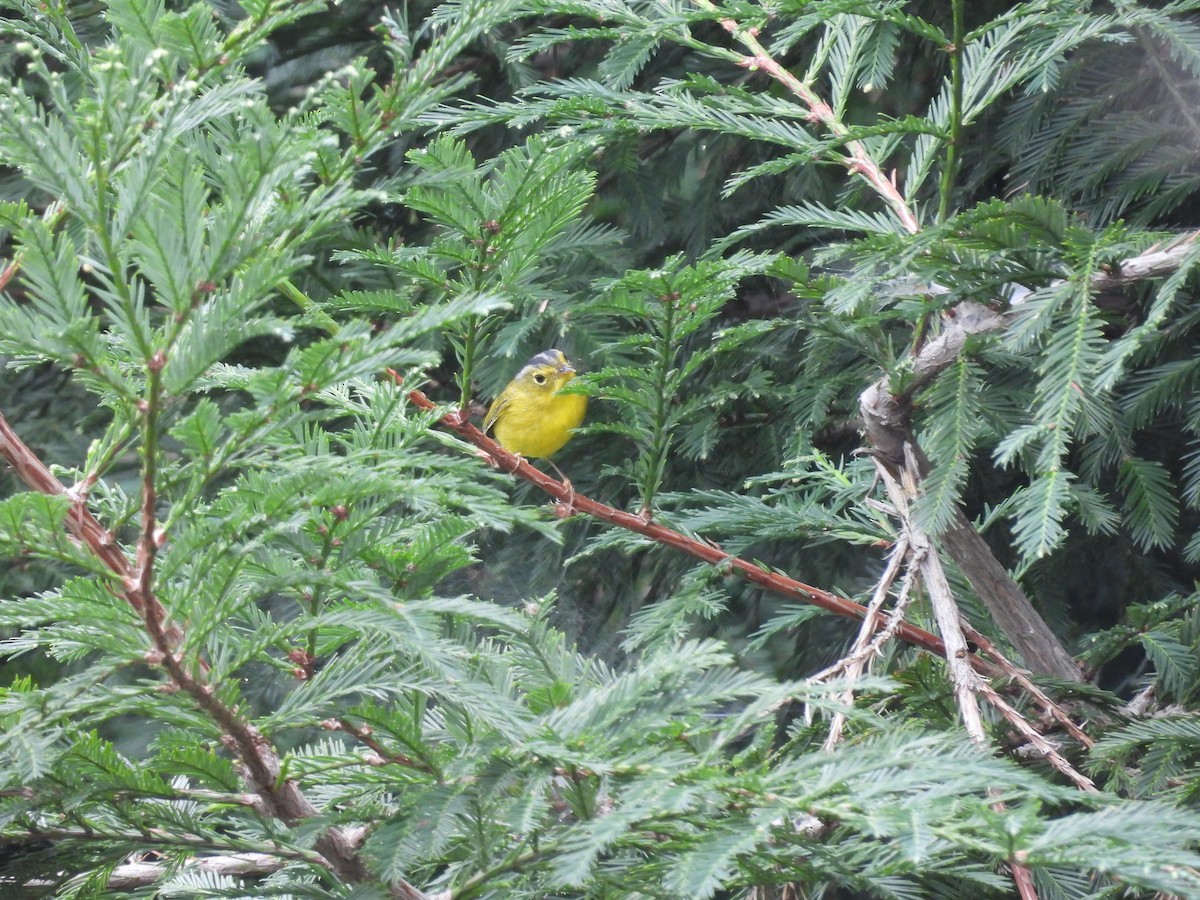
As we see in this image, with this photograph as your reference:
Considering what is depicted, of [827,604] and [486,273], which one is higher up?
[486,273]

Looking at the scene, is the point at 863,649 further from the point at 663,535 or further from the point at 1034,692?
the point at 663,535

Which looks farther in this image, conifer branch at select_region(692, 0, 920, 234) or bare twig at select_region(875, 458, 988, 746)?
conifer branch at select_region(692, 0, 920, 234)

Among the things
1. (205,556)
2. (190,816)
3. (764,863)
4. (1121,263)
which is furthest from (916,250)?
(190,816)

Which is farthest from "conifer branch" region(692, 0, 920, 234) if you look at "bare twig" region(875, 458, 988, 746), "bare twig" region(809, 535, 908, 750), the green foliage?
"bare twig" region(809, 535, 908, 750)

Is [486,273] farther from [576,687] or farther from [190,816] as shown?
[190,816]

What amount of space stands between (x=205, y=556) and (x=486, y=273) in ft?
1.72

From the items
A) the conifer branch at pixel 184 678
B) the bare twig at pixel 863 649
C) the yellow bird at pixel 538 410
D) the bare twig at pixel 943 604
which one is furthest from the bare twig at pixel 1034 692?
the yellow bird at pixel 538 410

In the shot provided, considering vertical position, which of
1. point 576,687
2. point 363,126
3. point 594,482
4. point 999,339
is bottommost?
point 594,482

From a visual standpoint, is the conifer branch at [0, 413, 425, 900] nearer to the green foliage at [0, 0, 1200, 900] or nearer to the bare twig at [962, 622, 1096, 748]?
the green foliage at [0, 0, 1200, 900]

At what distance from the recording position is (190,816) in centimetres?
114

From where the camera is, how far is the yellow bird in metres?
2.80

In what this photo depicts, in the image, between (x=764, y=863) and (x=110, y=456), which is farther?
(x=764, y=863)

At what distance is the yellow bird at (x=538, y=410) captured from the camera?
2799mm

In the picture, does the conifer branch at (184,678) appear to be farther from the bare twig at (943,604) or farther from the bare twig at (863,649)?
the bare twig at (943,604)
